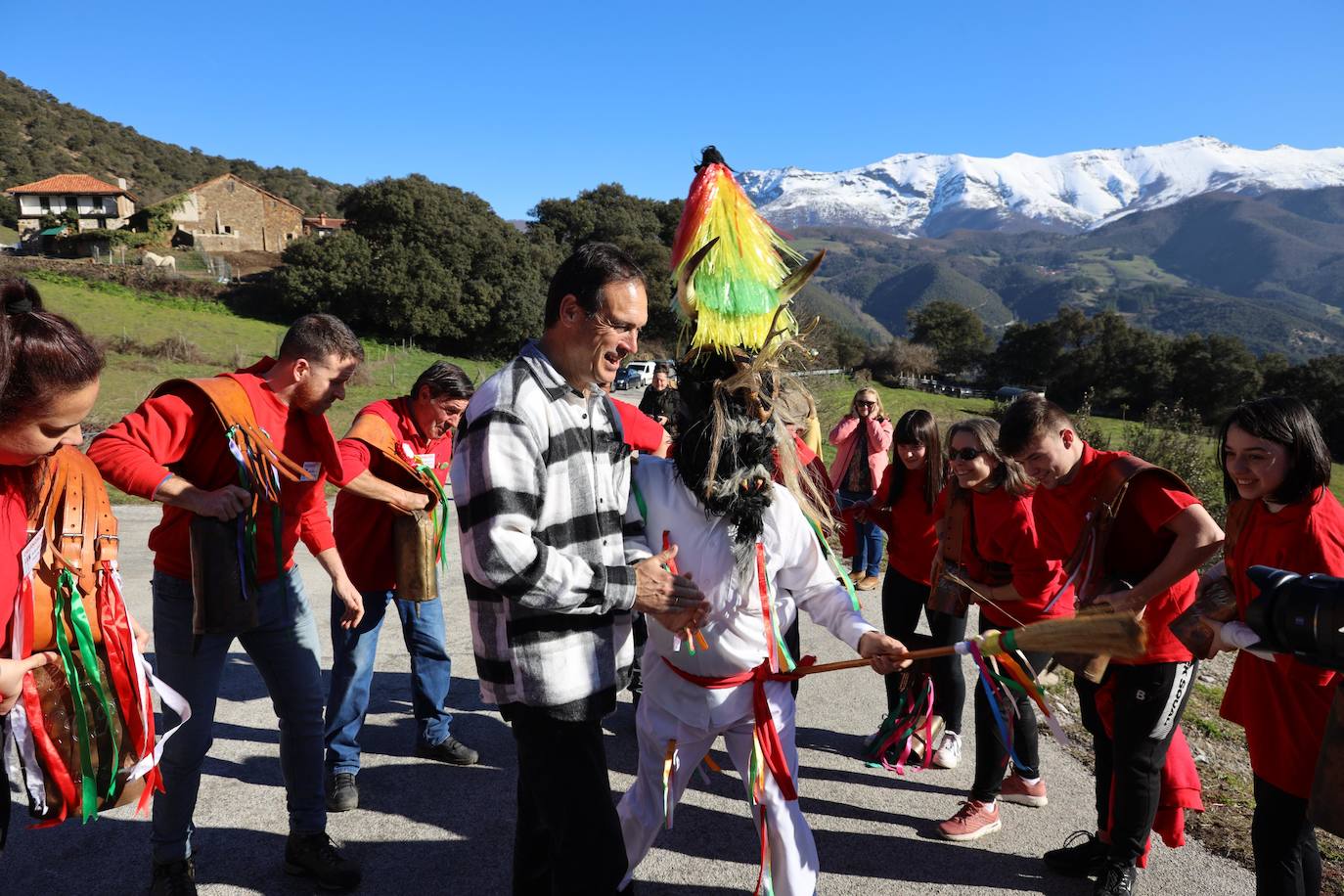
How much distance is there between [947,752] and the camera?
425 centimetres

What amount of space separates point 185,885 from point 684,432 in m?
2.51

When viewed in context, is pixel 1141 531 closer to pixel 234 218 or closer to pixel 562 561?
pixel 562 561

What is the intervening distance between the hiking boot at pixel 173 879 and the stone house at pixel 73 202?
68.9 m

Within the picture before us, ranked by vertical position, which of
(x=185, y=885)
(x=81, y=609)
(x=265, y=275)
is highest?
(x=265, y=275)

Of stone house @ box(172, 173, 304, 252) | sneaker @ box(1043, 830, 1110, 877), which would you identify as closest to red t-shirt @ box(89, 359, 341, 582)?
sneaker @ box(1043, 830, 1110, 877)

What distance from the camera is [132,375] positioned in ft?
61.4

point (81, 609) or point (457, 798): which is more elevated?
point (81, 609)

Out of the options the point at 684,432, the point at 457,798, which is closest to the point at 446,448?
the point at 457,798

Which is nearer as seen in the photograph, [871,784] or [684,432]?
[684,432]

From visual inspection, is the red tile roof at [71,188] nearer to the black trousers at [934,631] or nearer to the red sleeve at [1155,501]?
the black trousers at [934,631]

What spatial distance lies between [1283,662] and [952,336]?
2696 inches

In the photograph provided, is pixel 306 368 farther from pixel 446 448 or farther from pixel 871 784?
pixel 871 784

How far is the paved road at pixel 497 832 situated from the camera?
3.22 metres

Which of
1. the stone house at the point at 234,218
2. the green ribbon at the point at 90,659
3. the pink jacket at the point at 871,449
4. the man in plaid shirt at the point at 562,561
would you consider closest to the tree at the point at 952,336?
the stone house at the point at 234,218
